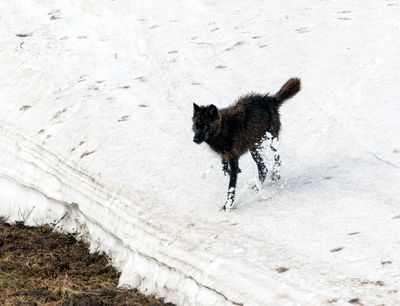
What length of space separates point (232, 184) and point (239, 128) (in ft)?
2.28

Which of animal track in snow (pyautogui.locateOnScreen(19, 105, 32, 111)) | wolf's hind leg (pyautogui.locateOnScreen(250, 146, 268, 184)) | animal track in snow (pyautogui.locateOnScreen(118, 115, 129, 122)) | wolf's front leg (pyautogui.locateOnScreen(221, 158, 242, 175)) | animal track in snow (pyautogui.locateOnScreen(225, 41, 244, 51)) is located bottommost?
animal track in snow (pyautogui.locateOnScreen(225, 41, 244, 51))

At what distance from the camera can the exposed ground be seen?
25.4 ft

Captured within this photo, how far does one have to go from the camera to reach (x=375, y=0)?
14773 mm

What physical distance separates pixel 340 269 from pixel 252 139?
2831 millimetres

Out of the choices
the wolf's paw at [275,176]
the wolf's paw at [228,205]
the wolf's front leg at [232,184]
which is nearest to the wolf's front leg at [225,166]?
the wolf's front leg at [232,184]

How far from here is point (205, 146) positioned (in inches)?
401

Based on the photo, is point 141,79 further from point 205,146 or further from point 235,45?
point 205,146

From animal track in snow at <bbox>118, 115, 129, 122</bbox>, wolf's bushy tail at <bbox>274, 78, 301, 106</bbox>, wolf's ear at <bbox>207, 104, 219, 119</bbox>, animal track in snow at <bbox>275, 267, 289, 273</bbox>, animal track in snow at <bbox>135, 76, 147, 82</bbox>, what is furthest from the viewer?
animal track in snow at <bbox>135, 76, 147, 82</bbox>

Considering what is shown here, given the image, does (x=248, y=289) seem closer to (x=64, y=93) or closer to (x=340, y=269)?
(x=340, y=269)

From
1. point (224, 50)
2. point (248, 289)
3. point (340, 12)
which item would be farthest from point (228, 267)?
point (340, 12)

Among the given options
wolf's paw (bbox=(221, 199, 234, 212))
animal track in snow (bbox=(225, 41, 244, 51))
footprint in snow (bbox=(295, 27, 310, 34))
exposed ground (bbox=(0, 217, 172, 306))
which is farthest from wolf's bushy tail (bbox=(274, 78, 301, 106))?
footprint in snow (bbox=(295, 27, 310, 34))

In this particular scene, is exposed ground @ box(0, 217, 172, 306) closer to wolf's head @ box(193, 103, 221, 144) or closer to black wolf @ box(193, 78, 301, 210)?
black wolf @ box(193, 78, 301, 210)

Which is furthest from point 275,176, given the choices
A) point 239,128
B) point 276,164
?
point 239,128

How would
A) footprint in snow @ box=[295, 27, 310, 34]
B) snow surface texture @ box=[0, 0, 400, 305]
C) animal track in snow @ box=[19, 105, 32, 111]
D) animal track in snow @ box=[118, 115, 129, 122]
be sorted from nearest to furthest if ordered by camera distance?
snow surface texture @ box=[0, 0, 400, 305] → animal track in snow @ box=[118, 115, 129, 122] → animal track in snow @ box=[19, 105, 32, 111] → footprint in snow @ box=[295, 27, 310, 34]
